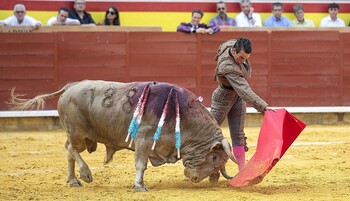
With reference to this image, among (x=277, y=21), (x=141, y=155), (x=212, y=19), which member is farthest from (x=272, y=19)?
(x=141, y=155)

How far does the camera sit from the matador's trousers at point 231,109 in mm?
7473

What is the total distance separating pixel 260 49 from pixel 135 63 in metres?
1.80

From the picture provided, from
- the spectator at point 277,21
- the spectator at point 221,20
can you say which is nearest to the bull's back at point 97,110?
the spectator at point 221,20

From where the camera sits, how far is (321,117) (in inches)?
521

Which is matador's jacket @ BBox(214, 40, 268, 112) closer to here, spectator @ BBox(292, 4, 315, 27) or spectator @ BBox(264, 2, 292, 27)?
spectator @ BBox(264, 2, 292, 27)

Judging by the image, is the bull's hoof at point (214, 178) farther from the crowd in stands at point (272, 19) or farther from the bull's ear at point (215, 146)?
the crowd in stands at point (272, 19)

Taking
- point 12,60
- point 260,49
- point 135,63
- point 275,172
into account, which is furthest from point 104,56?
point 275,172

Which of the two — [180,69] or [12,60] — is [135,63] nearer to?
[180,69]

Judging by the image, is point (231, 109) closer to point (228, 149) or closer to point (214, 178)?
point (214, 178)

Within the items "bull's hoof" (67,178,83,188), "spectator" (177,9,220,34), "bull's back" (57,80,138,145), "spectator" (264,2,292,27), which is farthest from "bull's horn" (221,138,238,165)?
"spectator" (264,2,292,27)

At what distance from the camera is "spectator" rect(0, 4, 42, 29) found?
12.1 meters

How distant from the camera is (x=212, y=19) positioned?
1316 cm

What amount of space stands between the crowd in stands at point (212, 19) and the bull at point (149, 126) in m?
5.17

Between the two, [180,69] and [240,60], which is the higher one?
[240,60]
